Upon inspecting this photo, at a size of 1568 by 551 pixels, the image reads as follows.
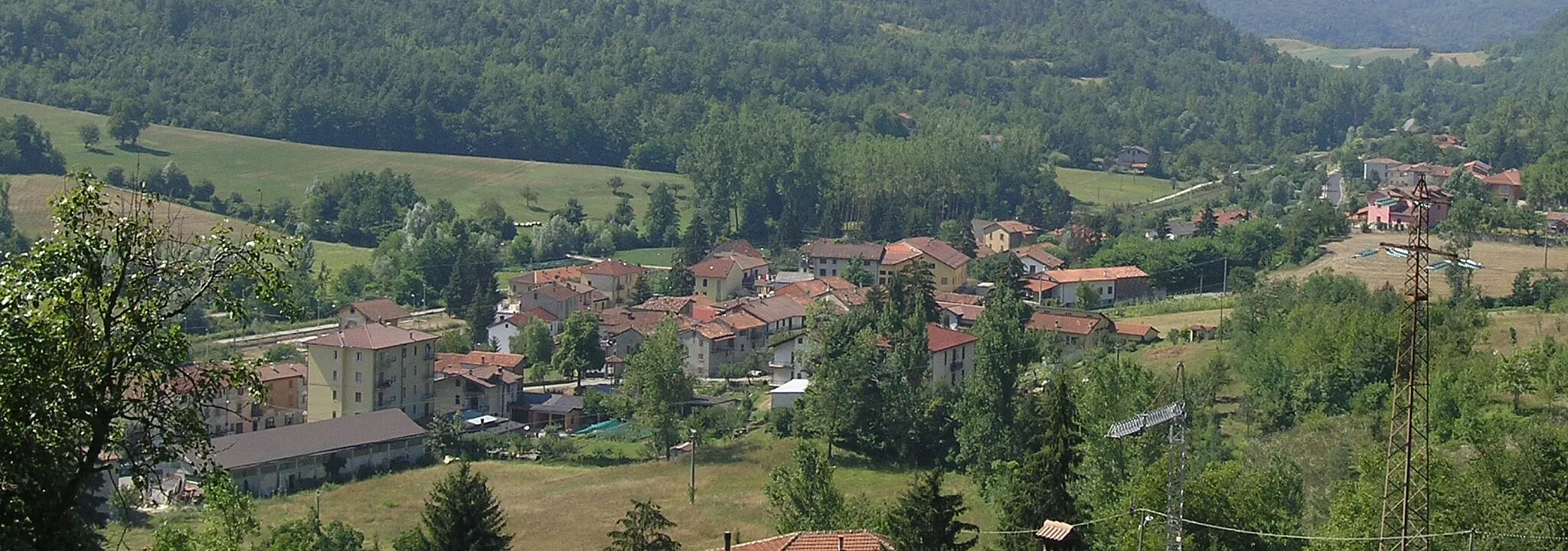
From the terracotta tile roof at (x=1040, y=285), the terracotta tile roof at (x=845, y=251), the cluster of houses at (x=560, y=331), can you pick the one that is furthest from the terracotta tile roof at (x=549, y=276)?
the terracotta tile roof at (x=1040, y=285)

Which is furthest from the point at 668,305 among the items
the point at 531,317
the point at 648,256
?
the point at 648,256

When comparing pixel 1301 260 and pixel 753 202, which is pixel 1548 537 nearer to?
pixel 1301 260

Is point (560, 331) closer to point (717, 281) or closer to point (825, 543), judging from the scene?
point (717, 281)

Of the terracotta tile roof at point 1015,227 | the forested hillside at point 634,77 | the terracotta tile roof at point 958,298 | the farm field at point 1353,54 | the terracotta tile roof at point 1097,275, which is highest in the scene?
the farm field at point 1353,54

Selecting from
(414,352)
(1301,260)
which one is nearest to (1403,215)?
(1301,260)

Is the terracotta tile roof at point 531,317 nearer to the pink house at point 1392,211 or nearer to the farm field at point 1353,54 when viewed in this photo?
the pink house at point 1392,211

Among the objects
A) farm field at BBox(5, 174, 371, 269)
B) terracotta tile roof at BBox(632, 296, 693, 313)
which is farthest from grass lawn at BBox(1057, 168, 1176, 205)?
farm field at BBox(5, 174, 371, 269)
